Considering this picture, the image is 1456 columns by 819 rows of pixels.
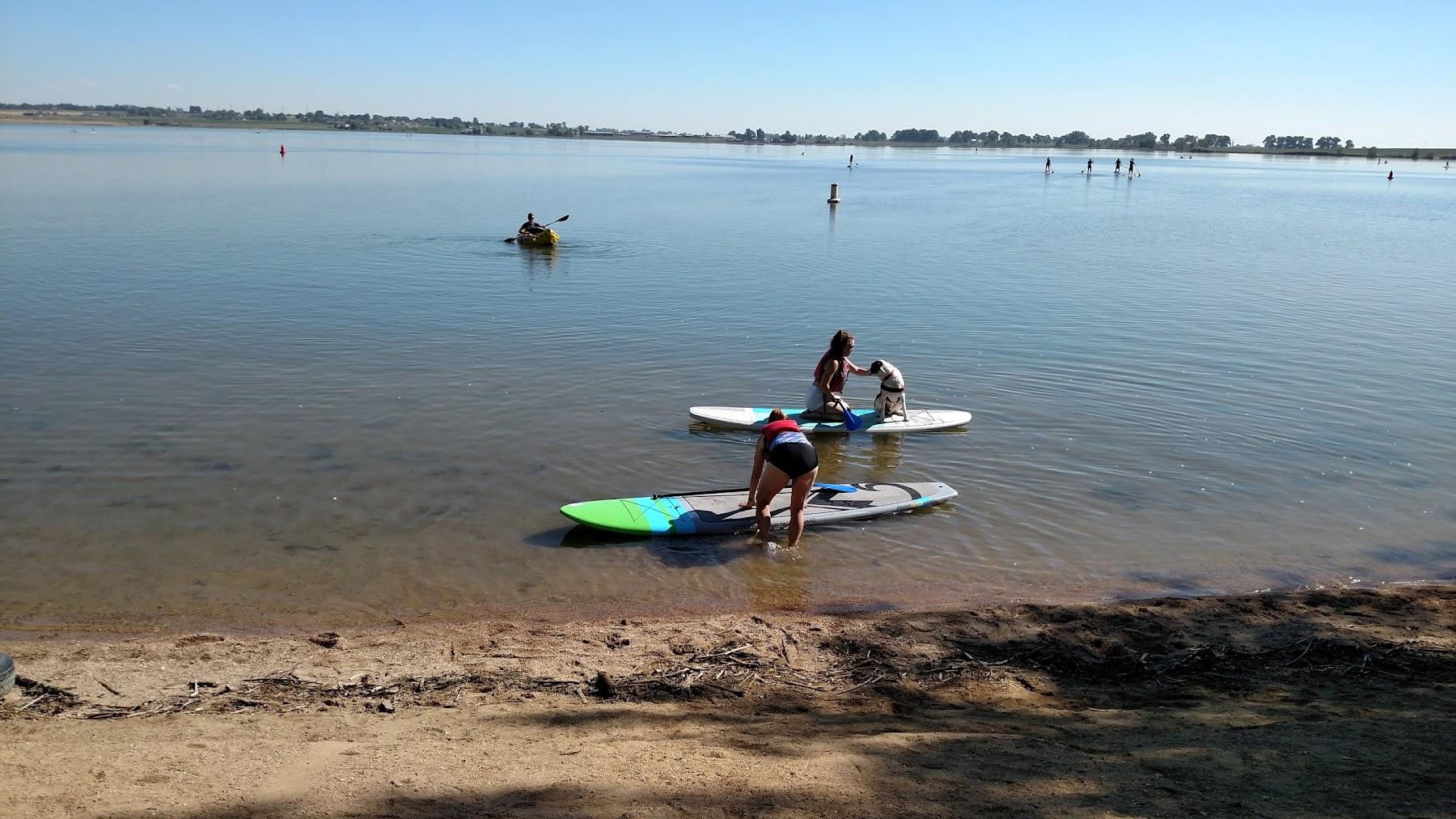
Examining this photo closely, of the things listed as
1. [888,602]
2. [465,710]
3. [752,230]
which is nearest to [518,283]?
[752,230]

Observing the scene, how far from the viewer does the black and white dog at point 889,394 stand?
1388 centimetres

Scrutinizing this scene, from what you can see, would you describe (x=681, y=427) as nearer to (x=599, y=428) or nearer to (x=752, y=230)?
(x=599, y=428)

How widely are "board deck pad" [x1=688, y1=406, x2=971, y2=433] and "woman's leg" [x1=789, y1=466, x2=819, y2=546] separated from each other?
3547mm

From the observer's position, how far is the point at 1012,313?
22.7 m

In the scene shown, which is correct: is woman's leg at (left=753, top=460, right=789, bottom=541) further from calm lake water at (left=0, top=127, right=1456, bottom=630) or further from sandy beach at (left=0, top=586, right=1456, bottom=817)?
sandy beach at (left=0, top=586, right=1456, bottom=817)

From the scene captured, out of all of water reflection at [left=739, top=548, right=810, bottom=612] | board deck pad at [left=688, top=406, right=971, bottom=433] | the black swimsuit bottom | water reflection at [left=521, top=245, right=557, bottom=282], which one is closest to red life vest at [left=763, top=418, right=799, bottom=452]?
the black swimsuit bottom

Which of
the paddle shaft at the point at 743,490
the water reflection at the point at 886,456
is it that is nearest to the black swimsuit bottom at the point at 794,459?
the paddle shaft at the point at 743,490

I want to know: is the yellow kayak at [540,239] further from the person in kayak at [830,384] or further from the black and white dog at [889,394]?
the black and white dog at [889,394]

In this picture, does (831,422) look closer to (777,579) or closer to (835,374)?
(835,374)

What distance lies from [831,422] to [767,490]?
4.01m

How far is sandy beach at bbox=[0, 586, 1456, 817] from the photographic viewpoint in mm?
4703

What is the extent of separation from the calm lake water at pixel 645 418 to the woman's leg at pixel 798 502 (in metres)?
0.22

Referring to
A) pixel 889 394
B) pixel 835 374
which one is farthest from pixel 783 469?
pixel 889 394

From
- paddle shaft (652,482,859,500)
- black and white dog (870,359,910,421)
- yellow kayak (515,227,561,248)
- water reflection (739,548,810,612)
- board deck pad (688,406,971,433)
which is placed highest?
yellow kayak (515,227,561,248)
